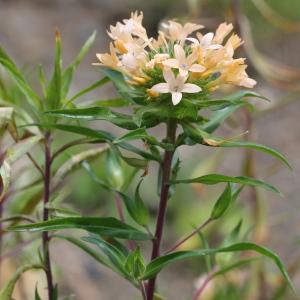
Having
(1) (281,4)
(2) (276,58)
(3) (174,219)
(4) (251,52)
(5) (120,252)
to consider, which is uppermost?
(1) (281,4)

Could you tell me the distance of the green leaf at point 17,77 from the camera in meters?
0.73

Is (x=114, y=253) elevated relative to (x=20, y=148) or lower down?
lower down

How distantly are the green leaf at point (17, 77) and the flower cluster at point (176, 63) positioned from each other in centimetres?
11

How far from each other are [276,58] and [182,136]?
9.05 feet

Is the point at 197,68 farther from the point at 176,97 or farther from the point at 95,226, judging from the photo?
the point at 95,226

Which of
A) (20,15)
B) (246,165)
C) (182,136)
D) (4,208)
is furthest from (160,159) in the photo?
(20,15)

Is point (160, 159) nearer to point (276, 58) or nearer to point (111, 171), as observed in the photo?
point (111, 171)

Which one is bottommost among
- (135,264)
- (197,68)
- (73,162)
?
(135,264)

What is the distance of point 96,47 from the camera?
3.53 metres

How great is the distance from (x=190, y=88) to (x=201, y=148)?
2.15 meters

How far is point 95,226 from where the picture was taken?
0.72m

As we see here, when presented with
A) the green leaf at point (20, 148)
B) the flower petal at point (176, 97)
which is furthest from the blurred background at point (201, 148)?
the flower petal at point (176, 97)

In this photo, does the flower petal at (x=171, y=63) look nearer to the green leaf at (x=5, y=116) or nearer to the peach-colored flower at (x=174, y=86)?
the peach-colored flower at (x=174, y=86)

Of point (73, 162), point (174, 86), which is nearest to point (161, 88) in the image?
point (174, 86)
